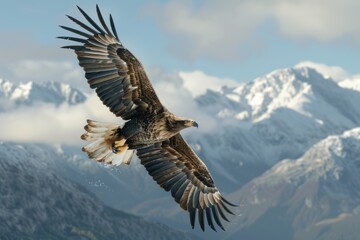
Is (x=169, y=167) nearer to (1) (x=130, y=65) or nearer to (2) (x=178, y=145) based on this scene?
(2) (x=178, y=145)

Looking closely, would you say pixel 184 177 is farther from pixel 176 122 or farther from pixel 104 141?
pixel 104 141

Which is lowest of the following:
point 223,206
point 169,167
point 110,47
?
point 223,206

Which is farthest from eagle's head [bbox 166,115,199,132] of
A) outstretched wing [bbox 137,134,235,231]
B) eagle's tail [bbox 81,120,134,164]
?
outstretched wing [bbox 137,134,235,231]

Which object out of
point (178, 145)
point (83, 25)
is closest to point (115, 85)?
point (83, 25)

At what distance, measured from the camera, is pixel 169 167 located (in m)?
42.0

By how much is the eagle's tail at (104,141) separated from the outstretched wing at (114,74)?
2.56 ft

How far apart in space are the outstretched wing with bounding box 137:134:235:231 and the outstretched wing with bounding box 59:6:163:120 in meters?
3.83

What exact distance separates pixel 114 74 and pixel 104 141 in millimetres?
2998

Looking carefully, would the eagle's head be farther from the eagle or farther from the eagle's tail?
the eagle's tail

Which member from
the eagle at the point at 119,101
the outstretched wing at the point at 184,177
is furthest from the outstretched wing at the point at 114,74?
the outstretched wing at the point at 184,177

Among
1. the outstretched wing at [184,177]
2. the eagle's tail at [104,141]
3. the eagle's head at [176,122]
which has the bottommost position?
the outstretched wing at [184,177]

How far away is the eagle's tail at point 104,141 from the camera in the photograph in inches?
1441

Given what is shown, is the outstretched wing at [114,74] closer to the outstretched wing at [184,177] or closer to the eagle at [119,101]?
the eagle at [119,101]

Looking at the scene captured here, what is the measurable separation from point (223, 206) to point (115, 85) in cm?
833
